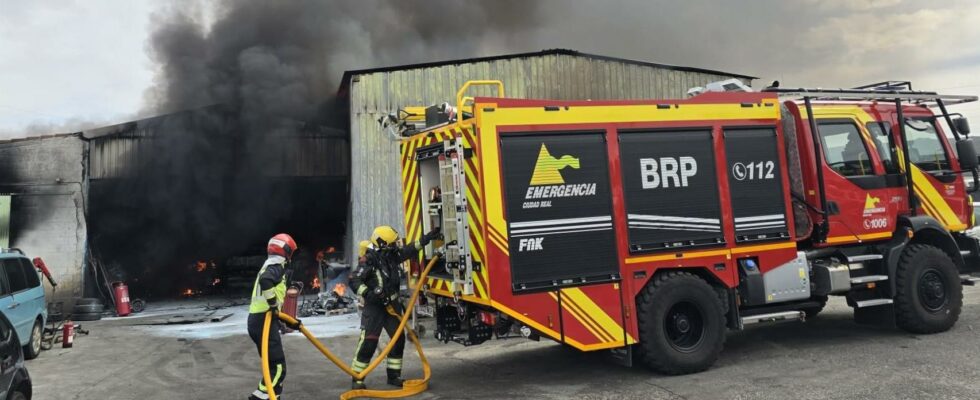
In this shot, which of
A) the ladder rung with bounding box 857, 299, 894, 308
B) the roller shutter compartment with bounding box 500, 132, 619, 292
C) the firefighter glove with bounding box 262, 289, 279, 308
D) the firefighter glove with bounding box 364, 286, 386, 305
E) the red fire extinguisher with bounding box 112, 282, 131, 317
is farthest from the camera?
the red fire extinguisher with bounding box 112, 282, 131, 317

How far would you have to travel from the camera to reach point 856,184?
6754 millimetres

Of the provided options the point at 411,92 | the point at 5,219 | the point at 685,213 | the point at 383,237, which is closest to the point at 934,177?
the point at 685,213

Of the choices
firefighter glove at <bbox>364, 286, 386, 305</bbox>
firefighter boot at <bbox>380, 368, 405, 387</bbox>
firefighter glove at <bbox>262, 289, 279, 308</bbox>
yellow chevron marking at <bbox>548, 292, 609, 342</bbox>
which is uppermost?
firefighter glove at <bbox>262, 289, 279, 308</bbox>

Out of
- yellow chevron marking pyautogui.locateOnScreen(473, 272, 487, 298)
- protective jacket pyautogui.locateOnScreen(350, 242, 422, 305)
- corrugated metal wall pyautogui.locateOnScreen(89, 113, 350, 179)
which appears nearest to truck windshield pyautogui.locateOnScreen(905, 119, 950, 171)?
yellow chevron marking pyautogui.locateOnScreen(473, 272, 487, 298)

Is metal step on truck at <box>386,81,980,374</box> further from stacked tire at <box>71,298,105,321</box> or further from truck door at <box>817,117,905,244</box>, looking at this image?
stacked tire at <box>71,298,105,321</box>

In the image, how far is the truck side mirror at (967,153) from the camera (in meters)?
7.08

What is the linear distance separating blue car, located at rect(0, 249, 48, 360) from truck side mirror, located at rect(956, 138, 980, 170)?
38.4ft

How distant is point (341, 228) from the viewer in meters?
20.3

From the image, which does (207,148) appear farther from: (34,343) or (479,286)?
(479,286)

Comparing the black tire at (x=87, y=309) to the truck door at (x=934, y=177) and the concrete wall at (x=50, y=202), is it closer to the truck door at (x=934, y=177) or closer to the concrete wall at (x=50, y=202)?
the concrete wall at (x=50, y=202)

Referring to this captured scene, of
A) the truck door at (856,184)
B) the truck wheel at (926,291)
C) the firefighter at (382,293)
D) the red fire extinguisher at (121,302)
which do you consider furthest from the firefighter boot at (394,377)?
the red fire extinguisher at (121,302)

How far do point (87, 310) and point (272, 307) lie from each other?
37.5 feet

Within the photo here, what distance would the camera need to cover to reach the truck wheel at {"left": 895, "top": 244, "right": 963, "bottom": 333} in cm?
680

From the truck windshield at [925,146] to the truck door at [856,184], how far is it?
16.7 inches
